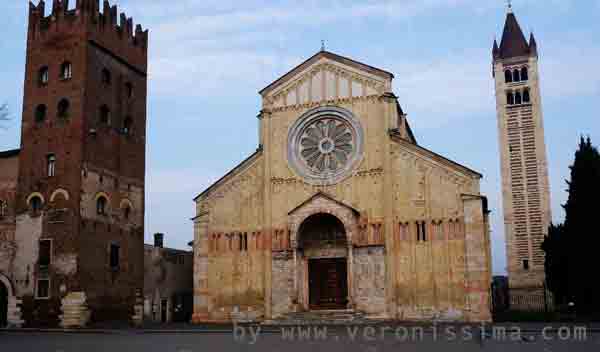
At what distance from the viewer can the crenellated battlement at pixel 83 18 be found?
115 ft

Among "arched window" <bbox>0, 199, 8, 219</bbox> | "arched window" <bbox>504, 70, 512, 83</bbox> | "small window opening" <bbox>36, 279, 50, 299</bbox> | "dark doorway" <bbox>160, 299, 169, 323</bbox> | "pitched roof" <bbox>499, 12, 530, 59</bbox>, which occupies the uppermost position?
"pitched roof" <bbox>499, 12, 530, 59</bbox>

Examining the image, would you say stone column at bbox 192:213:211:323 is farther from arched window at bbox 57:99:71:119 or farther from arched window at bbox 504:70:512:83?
arched window at bbox 504:70:512:83

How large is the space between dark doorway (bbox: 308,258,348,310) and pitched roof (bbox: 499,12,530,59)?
34.2 meters

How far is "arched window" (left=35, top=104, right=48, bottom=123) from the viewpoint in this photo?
3497 cm

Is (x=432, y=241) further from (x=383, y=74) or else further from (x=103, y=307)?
(x=103, y=307)

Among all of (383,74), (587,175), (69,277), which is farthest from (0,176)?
(587,175)

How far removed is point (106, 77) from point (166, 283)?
45.3 ft

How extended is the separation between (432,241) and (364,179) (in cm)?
490

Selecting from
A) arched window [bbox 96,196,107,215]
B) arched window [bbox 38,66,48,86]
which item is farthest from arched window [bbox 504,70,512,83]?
arched window [bbox 38,66,48,86]

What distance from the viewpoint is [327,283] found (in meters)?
34.0

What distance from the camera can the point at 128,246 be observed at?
1425 inches

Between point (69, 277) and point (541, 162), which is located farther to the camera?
point (541, 162)

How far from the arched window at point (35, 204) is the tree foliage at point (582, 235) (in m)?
29.4

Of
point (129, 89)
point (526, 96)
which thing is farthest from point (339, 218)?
point (526, 96)
